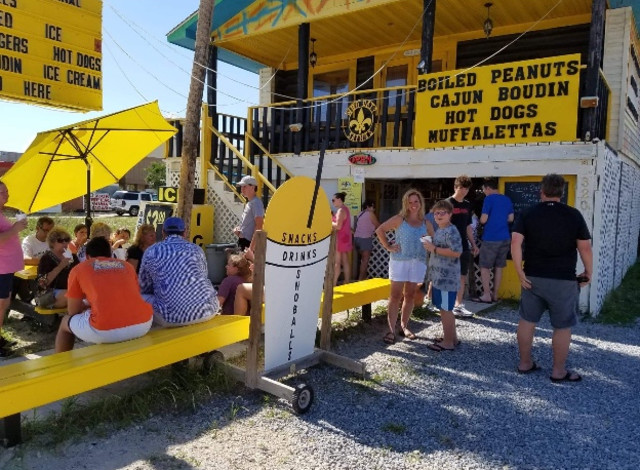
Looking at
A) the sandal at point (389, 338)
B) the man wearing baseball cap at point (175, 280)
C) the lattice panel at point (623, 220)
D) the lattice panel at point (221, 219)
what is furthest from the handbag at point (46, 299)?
the lattice panel at point (623, 220)

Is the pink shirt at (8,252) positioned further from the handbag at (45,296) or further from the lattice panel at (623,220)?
the lattice panel at (623,220)

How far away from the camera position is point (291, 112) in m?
10.3

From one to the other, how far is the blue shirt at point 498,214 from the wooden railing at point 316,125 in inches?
82.1

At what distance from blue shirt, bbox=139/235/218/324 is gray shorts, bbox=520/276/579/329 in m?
2.83

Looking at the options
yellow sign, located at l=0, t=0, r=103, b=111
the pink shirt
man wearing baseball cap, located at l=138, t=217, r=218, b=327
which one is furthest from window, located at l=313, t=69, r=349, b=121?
man wearing baseball cap, located at l=138, t=217, r=218, b=327

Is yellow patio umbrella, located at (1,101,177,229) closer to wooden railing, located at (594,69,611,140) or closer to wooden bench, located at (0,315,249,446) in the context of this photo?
wooden bench, located at (0,315,249,446)

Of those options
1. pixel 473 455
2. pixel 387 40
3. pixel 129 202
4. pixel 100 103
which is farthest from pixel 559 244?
pixel 129 202

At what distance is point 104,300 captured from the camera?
3.54 metres

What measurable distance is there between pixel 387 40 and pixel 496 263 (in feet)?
20.5

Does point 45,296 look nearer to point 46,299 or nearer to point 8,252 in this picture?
point 46,299

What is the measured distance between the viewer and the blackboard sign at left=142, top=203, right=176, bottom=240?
974cm

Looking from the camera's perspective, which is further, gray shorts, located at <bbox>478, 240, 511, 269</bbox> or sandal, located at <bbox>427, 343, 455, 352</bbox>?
gray shorts, located at <bbox>478, 240, 511, 269</bbox>

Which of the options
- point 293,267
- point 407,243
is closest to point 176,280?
point 293,267

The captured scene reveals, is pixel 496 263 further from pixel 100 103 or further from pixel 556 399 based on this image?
pixel 100 103
